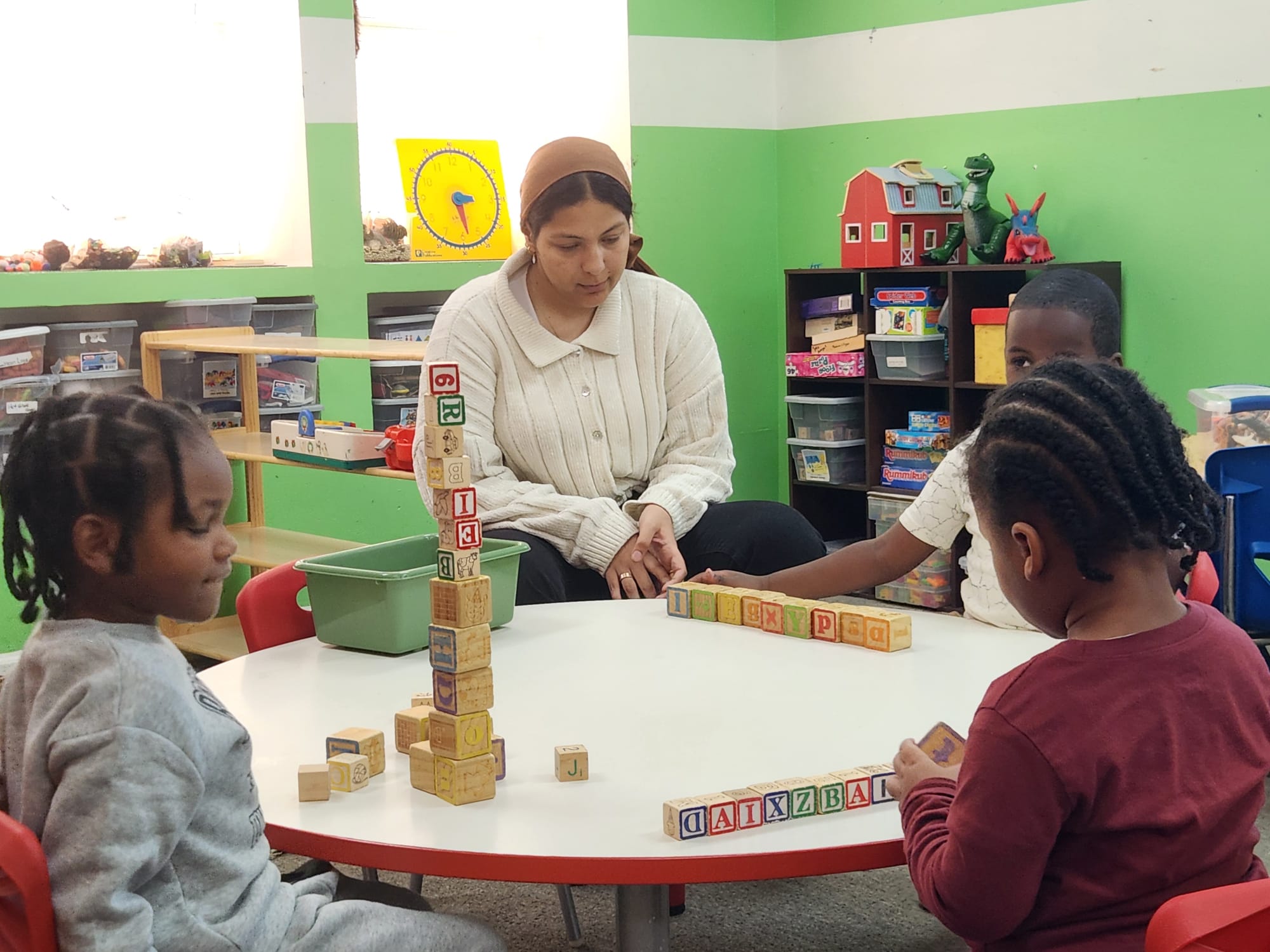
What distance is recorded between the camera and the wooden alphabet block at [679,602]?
203cm

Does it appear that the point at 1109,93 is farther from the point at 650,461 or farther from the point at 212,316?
the point at 212,316

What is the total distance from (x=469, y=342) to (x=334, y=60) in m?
2.20

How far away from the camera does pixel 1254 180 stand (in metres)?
4.08

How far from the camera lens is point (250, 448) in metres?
3.81

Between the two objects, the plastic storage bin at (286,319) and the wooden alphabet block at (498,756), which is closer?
the wooden alphabet block at (498,756)

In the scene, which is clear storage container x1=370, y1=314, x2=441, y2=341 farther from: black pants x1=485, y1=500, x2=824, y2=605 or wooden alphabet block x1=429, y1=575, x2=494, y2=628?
wooden alphabet block x1=429, y1=575, x2=494, y2=628

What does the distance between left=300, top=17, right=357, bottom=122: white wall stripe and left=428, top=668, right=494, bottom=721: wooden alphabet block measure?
134 inches

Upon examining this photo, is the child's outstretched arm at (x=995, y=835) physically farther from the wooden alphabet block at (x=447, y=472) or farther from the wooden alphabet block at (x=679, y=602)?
the wooden alphabet block at (x=679, y=602)

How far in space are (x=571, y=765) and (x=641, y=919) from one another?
0.57 feet

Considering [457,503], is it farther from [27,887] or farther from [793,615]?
[793,615]

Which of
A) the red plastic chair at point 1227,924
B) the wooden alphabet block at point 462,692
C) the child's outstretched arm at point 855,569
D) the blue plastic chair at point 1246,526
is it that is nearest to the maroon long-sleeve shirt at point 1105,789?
the red plastic chair at point 1227,924

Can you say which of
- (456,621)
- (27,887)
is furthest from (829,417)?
(27,887)

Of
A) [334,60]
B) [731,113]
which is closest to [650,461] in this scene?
[334,60]

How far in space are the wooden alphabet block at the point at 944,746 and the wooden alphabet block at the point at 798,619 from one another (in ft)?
1.80
